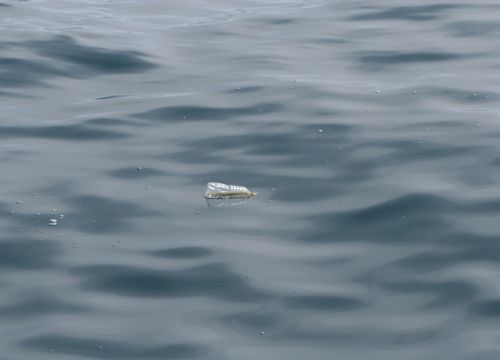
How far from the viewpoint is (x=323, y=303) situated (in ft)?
22.7

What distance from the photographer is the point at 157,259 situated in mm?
7531

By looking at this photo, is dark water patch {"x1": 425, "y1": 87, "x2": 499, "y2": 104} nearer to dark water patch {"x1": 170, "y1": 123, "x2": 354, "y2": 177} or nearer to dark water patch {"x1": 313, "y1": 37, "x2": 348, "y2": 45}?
dark water patch {"x1": 170, "y1": 123, "x2": 354, "y2": 177}

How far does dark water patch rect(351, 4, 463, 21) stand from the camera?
14.0m

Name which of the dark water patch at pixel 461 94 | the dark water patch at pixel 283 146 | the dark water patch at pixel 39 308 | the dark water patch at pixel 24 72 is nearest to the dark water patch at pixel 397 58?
the dark water patch at pixel 461 94

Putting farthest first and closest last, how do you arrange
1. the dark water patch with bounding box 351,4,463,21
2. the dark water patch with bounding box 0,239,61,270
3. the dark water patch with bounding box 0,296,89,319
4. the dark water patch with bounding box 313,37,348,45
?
Result: 1. the dark water patch with bounding box 351,4,463,21
2. the dark water patch with bounding box 313,37,348,45
3. the dark water patch with bounding box 0,239,61,270
4. the dark water patch with bounding box 0,296,89,319

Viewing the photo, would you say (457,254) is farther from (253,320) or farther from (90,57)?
(90,57)

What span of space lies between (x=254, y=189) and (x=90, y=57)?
4.48 metres

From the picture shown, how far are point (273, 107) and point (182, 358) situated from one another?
4.70 metres

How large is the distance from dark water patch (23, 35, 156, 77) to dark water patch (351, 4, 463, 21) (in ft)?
11.6

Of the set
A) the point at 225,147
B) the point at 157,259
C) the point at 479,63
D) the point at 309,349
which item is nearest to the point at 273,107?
the point at 225,147

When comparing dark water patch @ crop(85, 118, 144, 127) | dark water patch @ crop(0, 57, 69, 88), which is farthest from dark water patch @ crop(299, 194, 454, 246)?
dark water patch @ crop(0, 57, 69, 88)

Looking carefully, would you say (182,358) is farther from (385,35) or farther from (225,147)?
(385,35)

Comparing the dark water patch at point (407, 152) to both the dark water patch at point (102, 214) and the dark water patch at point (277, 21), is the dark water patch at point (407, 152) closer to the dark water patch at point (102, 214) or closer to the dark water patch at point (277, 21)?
the dark water patch at point (102, 214)

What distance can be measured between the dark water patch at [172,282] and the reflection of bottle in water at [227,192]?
1.19 meters
